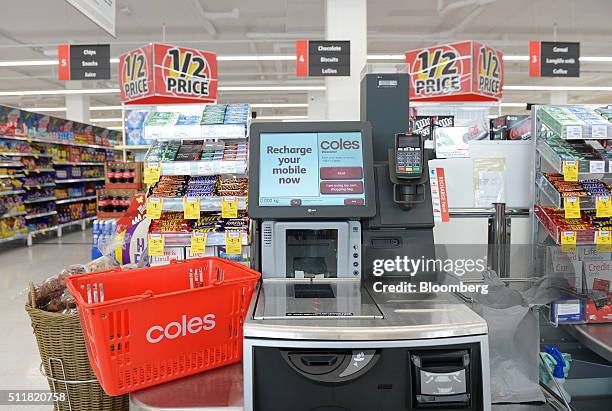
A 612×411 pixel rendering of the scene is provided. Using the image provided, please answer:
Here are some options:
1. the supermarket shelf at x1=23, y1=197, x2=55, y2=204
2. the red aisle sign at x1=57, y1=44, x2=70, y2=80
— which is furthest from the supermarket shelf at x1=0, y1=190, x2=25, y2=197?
the red aisle sign at x1=57, y1=44, x2=70, y2=80

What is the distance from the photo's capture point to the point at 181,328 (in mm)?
1380

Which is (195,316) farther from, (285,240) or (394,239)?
(394,239)

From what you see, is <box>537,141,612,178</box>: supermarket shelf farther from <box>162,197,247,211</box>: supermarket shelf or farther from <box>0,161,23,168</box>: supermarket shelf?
<box>0,161,23,168</box>: supermarket shelf

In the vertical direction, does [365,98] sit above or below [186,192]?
above

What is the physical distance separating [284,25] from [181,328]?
10.5m

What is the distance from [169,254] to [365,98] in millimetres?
1657

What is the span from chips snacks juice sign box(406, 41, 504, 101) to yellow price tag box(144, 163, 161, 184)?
15.3 feet

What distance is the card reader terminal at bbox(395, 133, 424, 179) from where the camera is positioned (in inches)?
68.6

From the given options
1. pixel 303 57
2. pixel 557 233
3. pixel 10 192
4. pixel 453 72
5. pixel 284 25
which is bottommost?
pixel 557 233

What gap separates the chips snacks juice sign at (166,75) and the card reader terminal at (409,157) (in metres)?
5.60

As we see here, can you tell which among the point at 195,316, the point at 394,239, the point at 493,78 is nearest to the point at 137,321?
the point at 195,316

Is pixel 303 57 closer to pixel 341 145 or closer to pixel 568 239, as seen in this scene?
pixel 568 239

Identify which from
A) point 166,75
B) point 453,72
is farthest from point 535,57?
point 166,75

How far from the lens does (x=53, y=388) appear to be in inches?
71.7
